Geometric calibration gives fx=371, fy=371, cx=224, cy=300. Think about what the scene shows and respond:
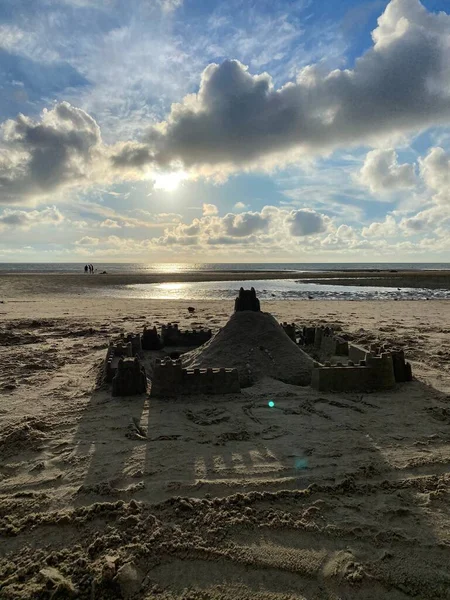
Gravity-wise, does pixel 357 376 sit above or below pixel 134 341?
below

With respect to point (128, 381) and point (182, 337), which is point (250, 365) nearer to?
point (128, 381)

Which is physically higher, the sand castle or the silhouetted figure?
the silhouetted figure

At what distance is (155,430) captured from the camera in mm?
4824

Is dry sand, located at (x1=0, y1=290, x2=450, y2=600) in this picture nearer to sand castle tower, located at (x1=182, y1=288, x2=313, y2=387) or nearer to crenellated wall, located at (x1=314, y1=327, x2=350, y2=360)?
sand castle tower, located at (x1=182, y1=288, x2=313, y2=387)

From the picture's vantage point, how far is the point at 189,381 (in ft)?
19.9

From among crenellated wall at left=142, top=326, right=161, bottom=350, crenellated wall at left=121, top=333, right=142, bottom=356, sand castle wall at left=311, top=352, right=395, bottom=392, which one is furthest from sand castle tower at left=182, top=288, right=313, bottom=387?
crenellated wall at left=142, top=326, right=161, bottom=350

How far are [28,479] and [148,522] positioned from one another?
4.98ft

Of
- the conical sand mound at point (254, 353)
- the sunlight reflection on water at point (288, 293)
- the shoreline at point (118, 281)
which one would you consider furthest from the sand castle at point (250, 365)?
the shoreline at point (118, 281)

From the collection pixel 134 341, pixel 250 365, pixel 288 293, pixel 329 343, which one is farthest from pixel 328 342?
pixel 288 293

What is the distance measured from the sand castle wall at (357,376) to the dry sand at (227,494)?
0.23m

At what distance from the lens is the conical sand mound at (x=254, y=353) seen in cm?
682

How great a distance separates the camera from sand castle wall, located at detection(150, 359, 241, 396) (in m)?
6.04

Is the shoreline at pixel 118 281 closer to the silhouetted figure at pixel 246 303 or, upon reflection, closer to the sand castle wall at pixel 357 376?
the silhouetted figure at pixel 246 303

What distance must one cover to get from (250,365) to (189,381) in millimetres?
1381
